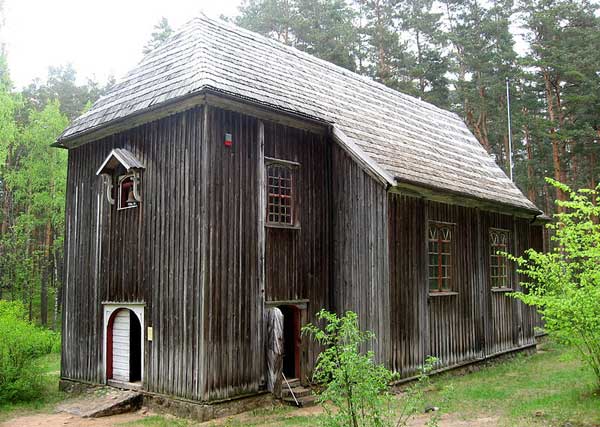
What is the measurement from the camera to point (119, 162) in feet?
41.6

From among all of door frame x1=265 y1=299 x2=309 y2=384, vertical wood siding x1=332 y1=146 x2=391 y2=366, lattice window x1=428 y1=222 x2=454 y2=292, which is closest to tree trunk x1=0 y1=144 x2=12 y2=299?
door frame x1=265 y1=299 x2=309 y2=384

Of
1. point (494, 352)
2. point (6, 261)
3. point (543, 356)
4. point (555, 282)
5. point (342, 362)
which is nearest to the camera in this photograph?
point (342, 362)

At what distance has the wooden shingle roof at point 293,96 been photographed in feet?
39.5

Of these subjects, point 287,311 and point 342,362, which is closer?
point 342,362

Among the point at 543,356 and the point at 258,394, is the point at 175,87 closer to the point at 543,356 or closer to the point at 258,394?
the point at 258,394

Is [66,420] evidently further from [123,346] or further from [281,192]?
[281,192]

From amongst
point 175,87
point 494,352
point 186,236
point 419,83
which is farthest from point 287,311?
point 419,83

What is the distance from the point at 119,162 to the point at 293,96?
4.13 meters

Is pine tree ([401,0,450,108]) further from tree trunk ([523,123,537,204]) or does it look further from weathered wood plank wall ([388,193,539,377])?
weathered wood plank wall ([388,193,539,377])

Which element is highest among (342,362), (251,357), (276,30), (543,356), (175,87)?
(276,30)

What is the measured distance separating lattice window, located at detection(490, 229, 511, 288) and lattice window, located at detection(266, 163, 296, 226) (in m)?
A: 7.46

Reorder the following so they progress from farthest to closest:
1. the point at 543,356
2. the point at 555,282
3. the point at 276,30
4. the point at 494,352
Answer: the point at 276,30 < the point at 543,356 < the point at 494,352 < the point at 555,282

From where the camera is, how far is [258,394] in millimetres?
11328

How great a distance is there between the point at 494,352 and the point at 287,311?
6.92 m
